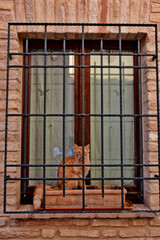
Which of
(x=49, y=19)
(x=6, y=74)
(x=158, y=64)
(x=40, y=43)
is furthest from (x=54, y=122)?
(x=158, y=64)

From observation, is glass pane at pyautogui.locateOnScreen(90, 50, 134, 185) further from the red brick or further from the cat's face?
the red brick

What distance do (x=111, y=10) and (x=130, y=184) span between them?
2.00 m

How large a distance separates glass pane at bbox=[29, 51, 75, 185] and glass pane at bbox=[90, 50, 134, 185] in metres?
0.28

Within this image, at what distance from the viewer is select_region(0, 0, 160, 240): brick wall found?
6.95 ft

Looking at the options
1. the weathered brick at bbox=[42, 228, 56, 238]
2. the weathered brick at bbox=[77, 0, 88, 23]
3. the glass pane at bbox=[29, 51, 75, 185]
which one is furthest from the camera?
the glass pane at bbox=[29, 51, 75, 185]

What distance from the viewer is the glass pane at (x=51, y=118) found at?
95.0 inches

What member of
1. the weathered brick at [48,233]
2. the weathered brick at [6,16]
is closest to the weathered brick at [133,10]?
the weathered brick at [6,16]

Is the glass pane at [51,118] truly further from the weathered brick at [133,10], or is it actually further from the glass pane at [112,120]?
the weathered brick at [133,10]

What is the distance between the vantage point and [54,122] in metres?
2.45

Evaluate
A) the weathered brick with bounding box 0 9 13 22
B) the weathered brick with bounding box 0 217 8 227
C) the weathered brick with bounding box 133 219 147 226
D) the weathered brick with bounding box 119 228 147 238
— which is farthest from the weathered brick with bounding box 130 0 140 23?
the weathered brick with bounding box 0 217 8 227

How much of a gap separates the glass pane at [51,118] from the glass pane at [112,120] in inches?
11.0

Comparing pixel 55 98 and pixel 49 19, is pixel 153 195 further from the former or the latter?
pixel 49 19

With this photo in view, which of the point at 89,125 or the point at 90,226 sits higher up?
the point at 89,125

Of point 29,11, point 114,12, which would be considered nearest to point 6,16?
point 29,11
